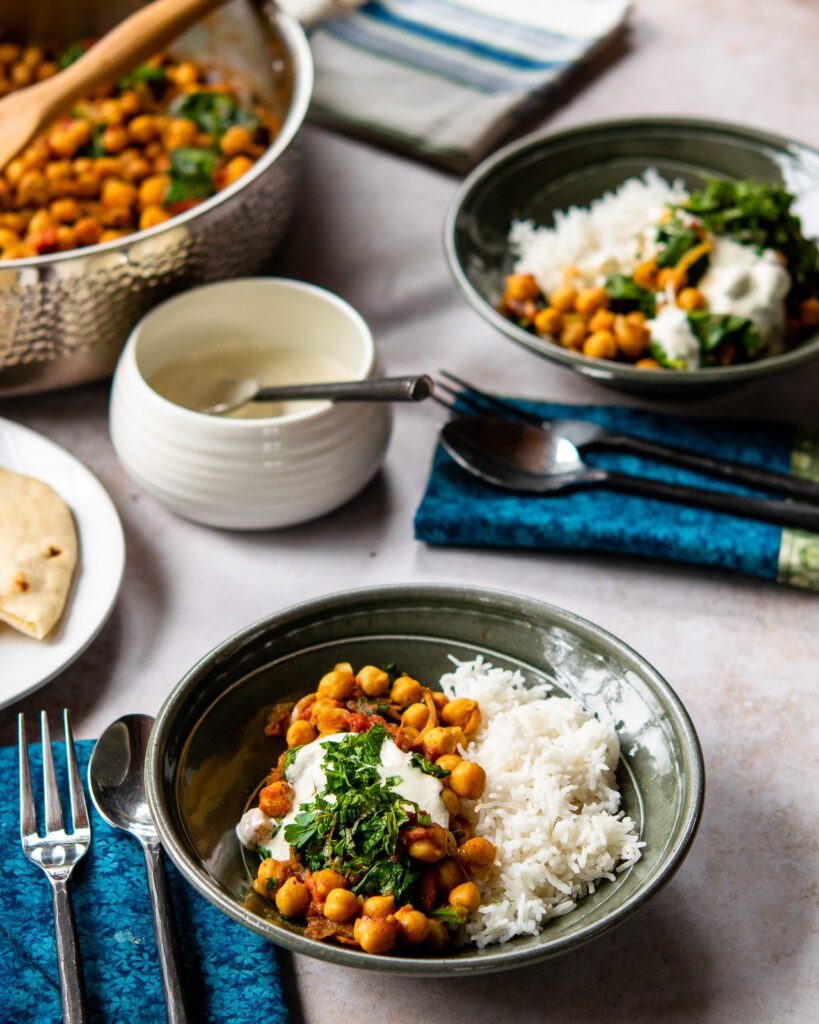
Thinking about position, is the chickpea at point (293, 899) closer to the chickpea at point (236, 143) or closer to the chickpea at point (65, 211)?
the chickpea at point (65, 211)

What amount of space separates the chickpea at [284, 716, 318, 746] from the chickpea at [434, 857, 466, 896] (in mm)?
230


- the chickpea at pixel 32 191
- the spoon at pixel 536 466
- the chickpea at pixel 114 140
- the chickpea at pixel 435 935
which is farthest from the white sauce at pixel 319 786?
the chickpea at pixel 114 140

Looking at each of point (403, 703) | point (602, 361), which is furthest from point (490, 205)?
point (403, 703)

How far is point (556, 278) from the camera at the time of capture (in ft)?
6.70

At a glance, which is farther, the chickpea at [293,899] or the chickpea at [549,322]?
the chickpea at [549,322]

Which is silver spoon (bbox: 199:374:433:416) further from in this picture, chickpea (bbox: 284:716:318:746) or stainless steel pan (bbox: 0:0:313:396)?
chickpea (bbox: 284:716:318:746)

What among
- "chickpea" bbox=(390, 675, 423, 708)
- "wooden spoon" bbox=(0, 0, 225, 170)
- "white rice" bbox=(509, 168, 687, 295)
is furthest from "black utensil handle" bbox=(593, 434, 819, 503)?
"wooden spoon" bbox=(0, 0, 225, 170)

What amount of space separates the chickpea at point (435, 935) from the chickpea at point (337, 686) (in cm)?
31

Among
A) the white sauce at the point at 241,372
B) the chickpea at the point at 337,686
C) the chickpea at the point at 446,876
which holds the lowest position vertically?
the white sauce at the point at 241,372

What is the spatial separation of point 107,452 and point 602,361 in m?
0.83

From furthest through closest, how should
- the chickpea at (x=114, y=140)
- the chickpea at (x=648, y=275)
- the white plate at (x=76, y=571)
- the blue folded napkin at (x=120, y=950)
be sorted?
the chickpea at (x=114, y=140), the chickpea at (x=648, y=275), the white plate at (x=76, y=571), the blue folded napkin at (x=120, y=950)

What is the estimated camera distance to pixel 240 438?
5.46ft

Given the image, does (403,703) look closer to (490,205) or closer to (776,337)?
(776,337)

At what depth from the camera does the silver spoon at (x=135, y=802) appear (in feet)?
3.95
